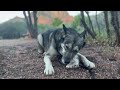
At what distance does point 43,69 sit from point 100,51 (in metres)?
0.54

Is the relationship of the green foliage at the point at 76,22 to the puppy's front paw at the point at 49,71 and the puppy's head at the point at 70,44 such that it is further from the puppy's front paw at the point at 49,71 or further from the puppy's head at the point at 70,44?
the puppy's front paw at the point at 49,71

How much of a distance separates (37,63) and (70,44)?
32cm

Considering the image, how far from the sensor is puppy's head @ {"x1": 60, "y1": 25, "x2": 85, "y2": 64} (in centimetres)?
294

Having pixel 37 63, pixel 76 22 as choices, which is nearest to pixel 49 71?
pixel 37 63

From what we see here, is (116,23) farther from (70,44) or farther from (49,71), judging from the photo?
(49,71)

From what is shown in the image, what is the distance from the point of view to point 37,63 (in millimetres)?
3016

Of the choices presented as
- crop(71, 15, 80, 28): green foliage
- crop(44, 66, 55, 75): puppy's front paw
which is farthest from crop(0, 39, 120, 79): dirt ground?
crop(71, 15, 80, 28): green foliage

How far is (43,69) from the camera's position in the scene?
2932 mm

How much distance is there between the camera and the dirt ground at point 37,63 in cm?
287

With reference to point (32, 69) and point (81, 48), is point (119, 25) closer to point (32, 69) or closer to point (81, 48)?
point (81, 48)

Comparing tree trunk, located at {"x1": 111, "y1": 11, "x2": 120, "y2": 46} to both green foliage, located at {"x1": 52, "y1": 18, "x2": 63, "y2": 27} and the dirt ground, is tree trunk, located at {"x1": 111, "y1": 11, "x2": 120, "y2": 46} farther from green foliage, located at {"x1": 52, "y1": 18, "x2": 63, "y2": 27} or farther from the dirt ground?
green foliage, located at {"x1": 52, "y1": 18, "x2": 63, "y2": 27}

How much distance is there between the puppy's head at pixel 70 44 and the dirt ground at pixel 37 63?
98 mm

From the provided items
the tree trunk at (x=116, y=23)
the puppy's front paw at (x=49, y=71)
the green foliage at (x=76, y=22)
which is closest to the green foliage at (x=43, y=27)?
the green foliage at (x=76, y=22)

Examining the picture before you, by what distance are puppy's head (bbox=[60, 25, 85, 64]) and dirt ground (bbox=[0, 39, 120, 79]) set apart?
0.32 ft
